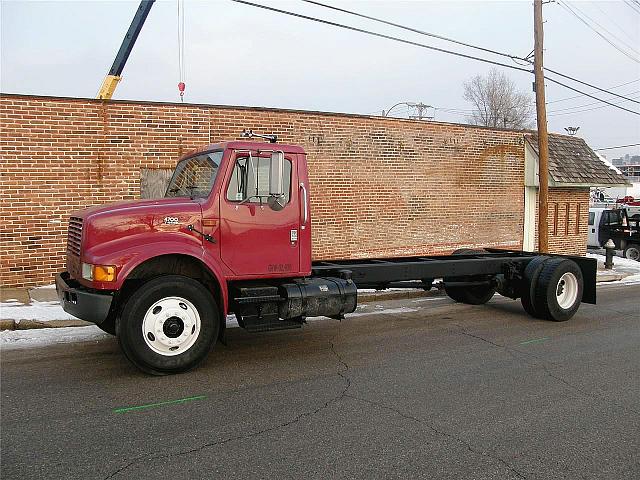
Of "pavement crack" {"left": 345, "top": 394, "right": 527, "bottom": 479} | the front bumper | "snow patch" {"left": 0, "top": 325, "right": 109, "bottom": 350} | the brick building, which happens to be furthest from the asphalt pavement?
the brick building

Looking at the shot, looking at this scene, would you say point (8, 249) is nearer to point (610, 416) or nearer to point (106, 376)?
point (106, 376)

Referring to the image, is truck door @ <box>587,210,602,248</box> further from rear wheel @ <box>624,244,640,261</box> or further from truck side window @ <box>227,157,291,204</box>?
truck side window @ <box>227,157,291,204</box>

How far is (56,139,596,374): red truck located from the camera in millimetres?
5684

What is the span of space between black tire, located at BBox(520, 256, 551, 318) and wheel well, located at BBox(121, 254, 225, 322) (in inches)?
217

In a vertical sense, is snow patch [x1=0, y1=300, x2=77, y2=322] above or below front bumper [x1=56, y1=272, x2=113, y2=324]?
below

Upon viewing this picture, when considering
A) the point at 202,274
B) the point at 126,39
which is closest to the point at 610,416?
the point at 202,274

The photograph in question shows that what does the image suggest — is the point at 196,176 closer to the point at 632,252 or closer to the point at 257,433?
the point at 257,433

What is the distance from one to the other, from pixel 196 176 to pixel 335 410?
10.9ft

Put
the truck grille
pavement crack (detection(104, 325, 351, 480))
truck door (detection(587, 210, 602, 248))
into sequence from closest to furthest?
1. pavement crack (detection(104, 325, 351, 480))
2. the truck grille
3. truck door (detection(587, 210, 602, 248))

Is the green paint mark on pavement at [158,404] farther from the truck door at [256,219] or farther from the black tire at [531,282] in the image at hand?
the black tire at [531,282]

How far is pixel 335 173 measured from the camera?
1362cm

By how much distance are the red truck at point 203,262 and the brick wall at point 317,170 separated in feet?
15.4

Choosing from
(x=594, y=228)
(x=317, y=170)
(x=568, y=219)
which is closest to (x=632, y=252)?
(x=594, y=228)

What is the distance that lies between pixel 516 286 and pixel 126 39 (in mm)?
12167
